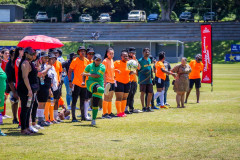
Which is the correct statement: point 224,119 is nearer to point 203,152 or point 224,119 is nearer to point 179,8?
point 203,152

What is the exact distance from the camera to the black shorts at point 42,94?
11.6 metres

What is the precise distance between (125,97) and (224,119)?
3092mm

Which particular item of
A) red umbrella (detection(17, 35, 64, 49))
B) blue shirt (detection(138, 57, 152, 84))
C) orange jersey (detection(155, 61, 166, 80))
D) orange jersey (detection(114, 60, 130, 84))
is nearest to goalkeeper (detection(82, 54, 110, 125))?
red umbrella (detection(17, 35, 64, 49))

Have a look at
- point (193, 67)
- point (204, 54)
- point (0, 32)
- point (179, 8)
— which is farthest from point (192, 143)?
point (179, 8)

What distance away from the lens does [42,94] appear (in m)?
11.6

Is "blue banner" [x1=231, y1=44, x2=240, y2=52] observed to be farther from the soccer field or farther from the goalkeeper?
the goalkeeper

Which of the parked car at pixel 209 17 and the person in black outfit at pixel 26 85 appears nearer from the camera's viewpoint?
the person in black outfit at pixel 26 85

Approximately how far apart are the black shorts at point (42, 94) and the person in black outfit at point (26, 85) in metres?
1.03

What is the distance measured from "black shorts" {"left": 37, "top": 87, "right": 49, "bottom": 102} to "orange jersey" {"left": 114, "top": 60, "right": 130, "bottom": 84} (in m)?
A: 3.21

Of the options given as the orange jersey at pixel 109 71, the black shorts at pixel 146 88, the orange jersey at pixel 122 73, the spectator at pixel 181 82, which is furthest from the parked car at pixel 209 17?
the orange jersey at pixel 109 71

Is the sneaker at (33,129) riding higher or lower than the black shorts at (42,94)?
lower

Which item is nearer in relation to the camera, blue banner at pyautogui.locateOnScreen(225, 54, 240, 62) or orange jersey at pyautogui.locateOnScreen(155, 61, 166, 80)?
orange jersey at pyautogui.locateOnScreen(155, 61, 166, 80)

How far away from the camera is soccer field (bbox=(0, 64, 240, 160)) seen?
8.44m

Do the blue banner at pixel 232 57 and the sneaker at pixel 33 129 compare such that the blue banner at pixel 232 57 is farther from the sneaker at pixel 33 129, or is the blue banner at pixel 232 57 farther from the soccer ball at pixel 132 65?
the sneaker at pixel 33 129
